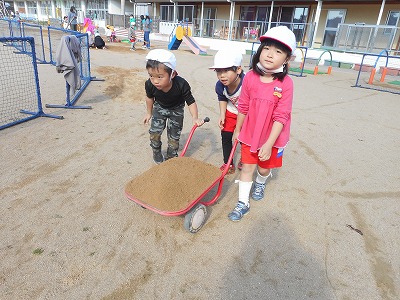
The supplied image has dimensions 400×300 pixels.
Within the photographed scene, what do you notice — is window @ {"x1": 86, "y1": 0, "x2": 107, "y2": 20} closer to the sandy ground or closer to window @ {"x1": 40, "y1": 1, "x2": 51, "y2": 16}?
window @ {"x1": 40, "y1": 1, "x2": 51, "y2": 16}

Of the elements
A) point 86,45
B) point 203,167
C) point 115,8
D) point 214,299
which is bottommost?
point 214,299

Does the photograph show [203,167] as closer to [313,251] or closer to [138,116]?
[313,251]

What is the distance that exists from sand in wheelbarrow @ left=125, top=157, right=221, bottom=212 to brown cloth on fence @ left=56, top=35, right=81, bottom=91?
11.5ft

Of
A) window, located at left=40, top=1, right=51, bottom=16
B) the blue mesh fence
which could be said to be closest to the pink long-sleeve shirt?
the blue mesh fence

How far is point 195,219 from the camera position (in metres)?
2.41

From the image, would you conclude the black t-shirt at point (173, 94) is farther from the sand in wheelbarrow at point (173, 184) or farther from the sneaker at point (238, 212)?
the sneaker at point (238, 212)

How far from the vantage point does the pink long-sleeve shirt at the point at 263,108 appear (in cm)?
230

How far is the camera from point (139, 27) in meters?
27.1

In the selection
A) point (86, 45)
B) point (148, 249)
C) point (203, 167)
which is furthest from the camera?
point (86, 45)

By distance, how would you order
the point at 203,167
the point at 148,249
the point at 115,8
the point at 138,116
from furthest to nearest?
the point at 115,8 < the point at 138,116 < the point at 203,167 < the point at 148,249

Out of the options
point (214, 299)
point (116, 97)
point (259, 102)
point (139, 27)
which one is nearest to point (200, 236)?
point (214, 299)

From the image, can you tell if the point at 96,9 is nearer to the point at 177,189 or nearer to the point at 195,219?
the point at 177,189

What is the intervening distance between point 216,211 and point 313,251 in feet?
3.01

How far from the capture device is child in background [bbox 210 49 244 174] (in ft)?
8.53
